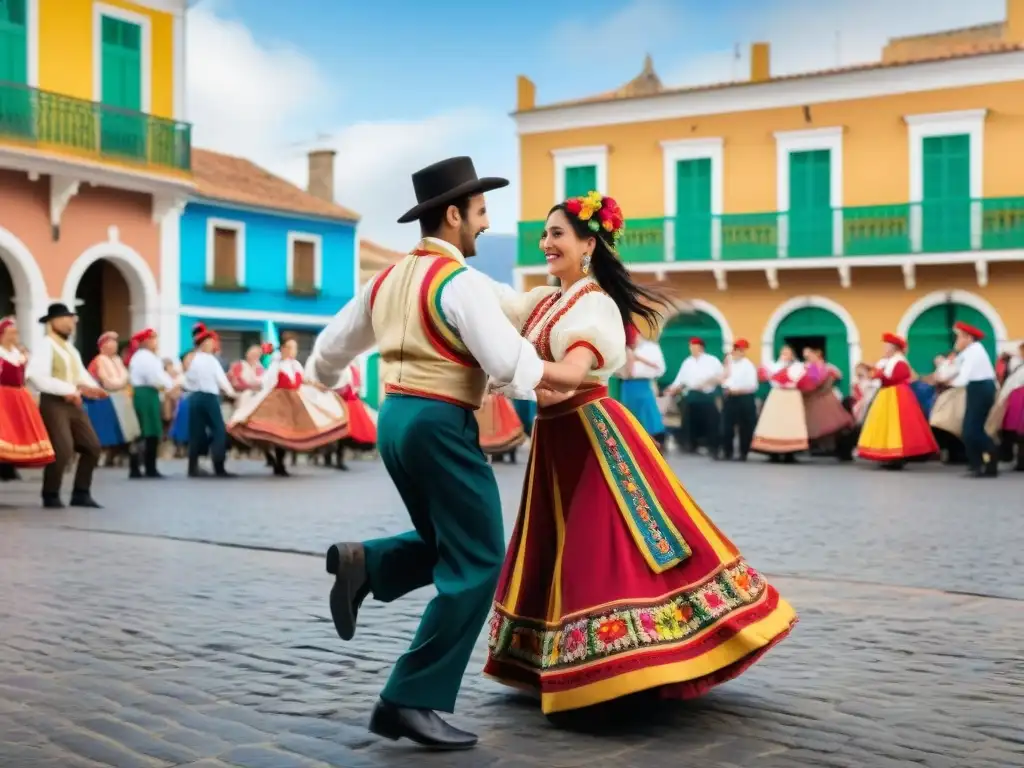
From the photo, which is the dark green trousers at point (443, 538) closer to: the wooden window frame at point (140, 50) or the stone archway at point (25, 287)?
the stone archway at point (25, 287)

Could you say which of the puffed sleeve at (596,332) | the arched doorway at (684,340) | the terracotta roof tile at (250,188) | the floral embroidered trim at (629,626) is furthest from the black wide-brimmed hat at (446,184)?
the terracotta roof tile at (250,188)

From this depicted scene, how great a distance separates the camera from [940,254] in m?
27.7

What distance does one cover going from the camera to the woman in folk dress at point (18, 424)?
11.5 metres

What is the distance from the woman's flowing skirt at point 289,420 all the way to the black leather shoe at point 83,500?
4047 millimetres

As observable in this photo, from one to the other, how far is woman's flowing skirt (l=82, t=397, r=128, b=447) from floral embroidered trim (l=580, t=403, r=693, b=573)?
46.7ft

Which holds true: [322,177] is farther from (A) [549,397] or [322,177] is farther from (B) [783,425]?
(A) [549,397]

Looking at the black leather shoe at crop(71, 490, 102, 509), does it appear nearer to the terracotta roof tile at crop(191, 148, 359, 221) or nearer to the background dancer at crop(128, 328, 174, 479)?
the background dancer at crop(128, 328, 174, 479)

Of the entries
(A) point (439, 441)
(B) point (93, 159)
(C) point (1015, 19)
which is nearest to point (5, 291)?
(B) point (93, 159)

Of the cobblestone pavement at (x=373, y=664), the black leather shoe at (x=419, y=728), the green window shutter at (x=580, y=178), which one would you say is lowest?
the cobblestone pavement at (x=373, y=664)

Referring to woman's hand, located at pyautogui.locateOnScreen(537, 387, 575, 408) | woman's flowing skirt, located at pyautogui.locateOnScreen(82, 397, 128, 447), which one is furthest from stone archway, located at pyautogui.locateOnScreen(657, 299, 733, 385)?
woman's hand, located at pyautogui.locateOnScreen(537, 387, 575, 408)

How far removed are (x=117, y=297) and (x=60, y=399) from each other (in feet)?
47.1

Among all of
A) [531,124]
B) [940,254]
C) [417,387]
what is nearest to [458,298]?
[417,387]

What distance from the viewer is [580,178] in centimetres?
3222

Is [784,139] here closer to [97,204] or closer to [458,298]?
[97,204]
